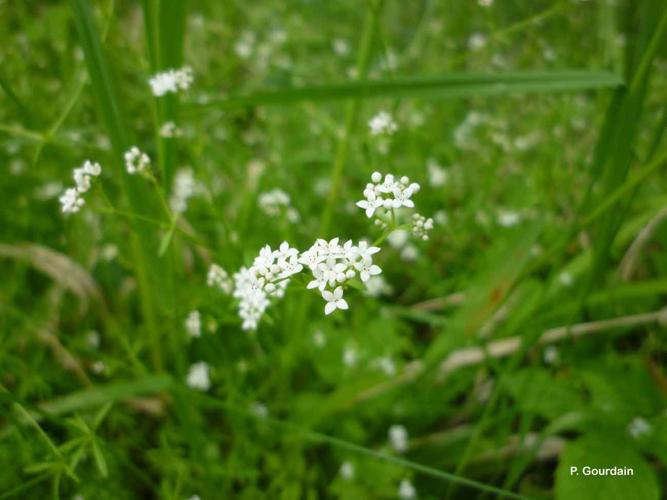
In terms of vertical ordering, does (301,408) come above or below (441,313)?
below

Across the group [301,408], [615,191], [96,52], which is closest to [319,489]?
[301,408]

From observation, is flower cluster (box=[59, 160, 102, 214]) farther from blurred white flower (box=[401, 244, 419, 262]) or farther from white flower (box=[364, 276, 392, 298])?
blurred white flower (box=[401, 244, 419, 262])

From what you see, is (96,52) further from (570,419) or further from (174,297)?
(570,419)

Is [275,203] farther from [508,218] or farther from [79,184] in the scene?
[508,218]

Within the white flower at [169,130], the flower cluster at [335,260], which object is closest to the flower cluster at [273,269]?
the flower cluster at [335,260]

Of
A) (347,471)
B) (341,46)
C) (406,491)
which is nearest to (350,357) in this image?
(347,471)

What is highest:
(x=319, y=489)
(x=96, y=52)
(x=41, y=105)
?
(x=41, y=105)
